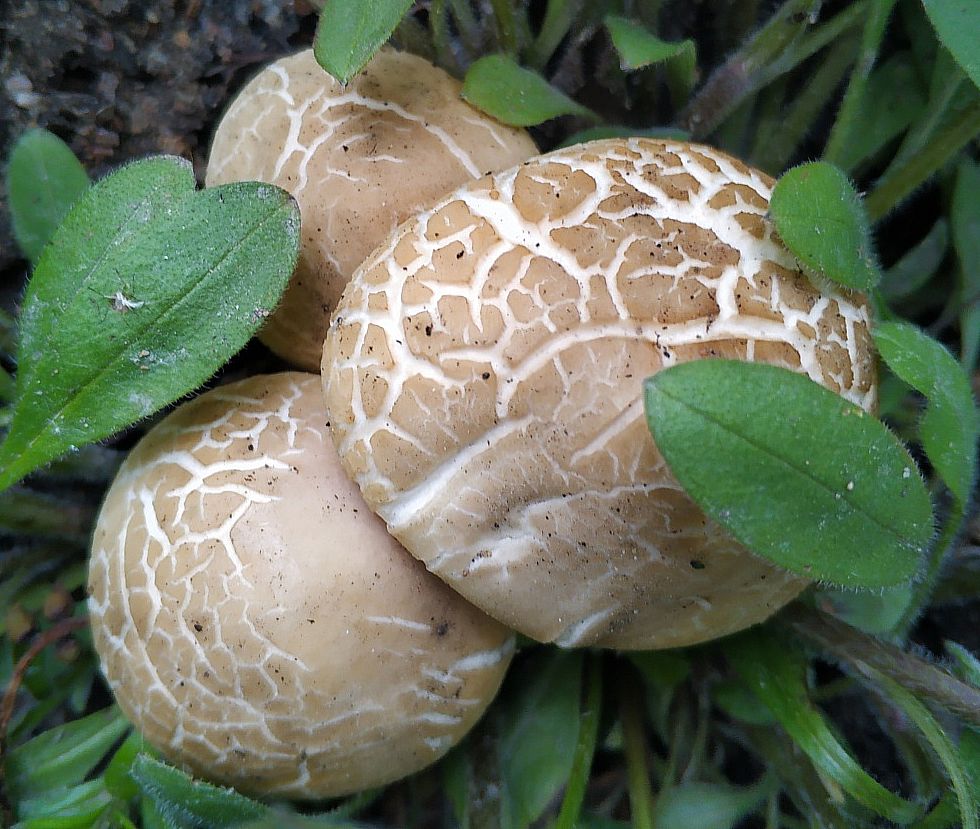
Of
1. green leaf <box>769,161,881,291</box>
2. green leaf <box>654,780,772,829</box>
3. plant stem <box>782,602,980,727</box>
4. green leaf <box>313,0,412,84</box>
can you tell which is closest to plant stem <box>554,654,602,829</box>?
green leaf <box>654,780,772,829</box>

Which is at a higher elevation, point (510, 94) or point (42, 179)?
point (510, 94)

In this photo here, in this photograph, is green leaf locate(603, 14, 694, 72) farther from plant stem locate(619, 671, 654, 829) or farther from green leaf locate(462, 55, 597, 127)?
plant stem locate(619, 671, 654, 829)

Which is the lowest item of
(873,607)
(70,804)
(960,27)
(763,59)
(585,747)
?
(70,804)

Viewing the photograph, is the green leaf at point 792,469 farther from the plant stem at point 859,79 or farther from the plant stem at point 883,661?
the plant stem at point 859,79

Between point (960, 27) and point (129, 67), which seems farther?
point (129, 67)

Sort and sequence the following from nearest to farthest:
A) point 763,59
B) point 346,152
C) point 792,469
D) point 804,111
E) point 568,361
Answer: point 792,469
point 568,361
point 346,152
point 763,59
point 804,111

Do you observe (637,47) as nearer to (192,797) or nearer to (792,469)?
(792,469)

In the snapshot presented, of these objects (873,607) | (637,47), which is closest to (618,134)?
(637,47)
